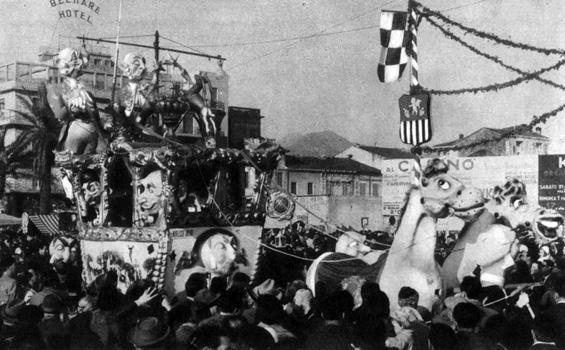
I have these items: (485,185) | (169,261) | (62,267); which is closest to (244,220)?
(169,261)

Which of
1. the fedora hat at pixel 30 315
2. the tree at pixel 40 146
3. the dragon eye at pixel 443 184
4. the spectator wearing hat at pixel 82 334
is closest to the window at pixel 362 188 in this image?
the tree at pixel 40 146

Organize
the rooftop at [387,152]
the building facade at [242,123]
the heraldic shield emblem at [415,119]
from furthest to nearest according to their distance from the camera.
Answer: the rooftop at [387,152] < the building facade at [242,123] < the heraldic shield emblem at [415,119]

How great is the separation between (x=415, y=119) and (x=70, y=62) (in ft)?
19.3

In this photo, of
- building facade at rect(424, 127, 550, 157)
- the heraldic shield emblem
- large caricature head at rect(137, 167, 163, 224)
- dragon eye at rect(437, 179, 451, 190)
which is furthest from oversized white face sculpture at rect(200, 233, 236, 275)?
building facade at rect(424, 127, 550, 157)

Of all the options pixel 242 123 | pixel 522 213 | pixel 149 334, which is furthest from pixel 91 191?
pixel 242 123

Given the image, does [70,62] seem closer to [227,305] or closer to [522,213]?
[227,305]

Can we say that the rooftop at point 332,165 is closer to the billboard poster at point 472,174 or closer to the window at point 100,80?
the window at point 100,80

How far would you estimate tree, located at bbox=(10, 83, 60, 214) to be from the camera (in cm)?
3158

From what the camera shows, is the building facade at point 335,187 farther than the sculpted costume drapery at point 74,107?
Yes

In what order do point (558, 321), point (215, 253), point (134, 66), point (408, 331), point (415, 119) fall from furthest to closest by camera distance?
1. point (415, 119)
2. point (134, 66)
3. point (215, 253)
4. point (408, 331)
5. point (558, 321)

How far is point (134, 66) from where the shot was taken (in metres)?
11.6

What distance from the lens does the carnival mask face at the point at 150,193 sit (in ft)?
34.2

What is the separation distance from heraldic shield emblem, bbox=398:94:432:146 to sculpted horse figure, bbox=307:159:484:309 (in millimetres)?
4120

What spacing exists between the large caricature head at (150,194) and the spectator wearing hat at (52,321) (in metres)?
4.48
